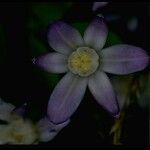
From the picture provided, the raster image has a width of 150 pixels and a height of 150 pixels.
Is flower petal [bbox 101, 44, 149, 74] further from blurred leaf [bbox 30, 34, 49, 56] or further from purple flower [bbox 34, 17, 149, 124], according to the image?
blurred leaf [bbox 30, 34, 49, 56]

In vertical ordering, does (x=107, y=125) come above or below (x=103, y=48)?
below

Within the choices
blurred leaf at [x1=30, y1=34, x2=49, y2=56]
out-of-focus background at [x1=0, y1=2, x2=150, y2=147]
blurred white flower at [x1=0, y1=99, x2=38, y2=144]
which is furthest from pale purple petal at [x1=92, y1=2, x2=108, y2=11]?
blurred white flower at [x1=0, y1=99, x2=38, y2=144]

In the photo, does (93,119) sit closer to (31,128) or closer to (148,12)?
(31,128)

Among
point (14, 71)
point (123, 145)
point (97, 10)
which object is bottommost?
point (123, 145)

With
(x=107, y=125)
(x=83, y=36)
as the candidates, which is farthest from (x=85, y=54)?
(x=107, y=125)

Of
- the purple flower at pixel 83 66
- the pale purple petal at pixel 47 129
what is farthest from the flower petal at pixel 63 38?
the pale purple petal at pixel 47 129
